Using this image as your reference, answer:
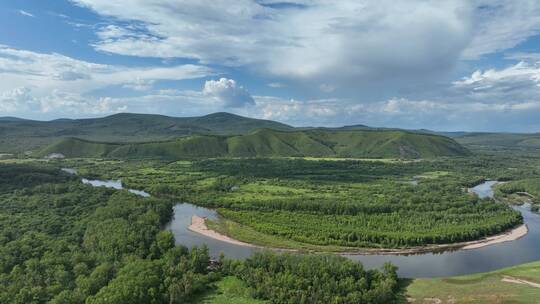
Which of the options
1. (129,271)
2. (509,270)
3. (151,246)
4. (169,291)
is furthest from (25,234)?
(509,270)

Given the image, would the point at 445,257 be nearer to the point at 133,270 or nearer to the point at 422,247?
the point at 422,247

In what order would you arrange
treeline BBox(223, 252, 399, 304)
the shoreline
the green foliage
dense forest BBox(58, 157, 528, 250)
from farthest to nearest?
dense forest BBox(58, 157, 528, 250), the shoreline, treeline BBox(223, 252, 399, 304), the green foliage

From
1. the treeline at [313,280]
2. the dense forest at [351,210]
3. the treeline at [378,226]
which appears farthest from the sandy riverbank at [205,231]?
the treeline at [313,280]

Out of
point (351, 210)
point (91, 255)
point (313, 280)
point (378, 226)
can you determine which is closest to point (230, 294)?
point (313, 280)

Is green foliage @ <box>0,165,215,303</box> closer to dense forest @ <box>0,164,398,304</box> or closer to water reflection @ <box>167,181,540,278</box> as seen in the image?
dense forest @ <box>0,164,398,304</box>

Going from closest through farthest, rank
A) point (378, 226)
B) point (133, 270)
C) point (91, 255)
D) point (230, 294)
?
point (133, 270), point (230, 294), point (91, 255), point (378, 226)

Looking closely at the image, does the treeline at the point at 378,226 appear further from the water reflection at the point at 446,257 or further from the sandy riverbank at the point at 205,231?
the sandy riverbank at the point at 205,231

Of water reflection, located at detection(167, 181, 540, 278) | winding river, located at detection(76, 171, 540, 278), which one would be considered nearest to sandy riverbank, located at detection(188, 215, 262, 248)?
winding river, located at detection(76, 171, 540, 278)

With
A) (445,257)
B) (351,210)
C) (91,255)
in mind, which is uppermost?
(91,255)
